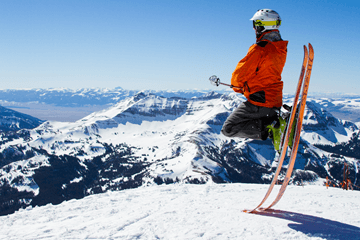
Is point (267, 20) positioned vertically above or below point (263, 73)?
above

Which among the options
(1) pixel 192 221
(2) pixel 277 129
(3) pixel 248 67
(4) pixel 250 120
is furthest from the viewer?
(4) pixel 250 120

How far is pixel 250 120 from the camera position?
7.63 metres

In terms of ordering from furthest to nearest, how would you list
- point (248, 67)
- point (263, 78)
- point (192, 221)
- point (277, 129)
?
point (277, 129) → point (263, 78) → point (248, 67) → point (192, 221)

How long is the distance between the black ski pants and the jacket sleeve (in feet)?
2.88

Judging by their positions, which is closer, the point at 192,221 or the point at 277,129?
the point at 192,221

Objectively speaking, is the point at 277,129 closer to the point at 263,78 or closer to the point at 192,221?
the point at 263,78

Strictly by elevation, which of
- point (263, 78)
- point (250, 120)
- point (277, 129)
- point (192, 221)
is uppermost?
point (263, 78)

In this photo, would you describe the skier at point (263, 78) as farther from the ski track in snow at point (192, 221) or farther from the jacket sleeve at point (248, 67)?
the ski track in snow at point (192, 221)

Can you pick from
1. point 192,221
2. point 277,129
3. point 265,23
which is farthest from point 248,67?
point 192,221

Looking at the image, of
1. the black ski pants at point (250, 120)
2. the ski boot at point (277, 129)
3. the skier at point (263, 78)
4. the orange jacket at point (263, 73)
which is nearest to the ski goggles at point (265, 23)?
the skier at point (263, 78)

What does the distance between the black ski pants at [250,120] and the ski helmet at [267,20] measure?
7.36 feet

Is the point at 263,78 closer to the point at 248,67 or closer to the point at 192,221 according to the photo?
the point at 248,67

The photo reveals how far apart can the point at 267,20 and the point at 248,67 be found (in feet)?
4.71

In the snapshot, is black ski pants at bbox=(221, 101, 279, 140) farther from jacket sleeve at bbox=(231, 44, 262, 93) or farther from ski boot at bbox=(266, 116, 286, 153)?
jacket sleeve at bbox=(231, 44, 262, 93)
